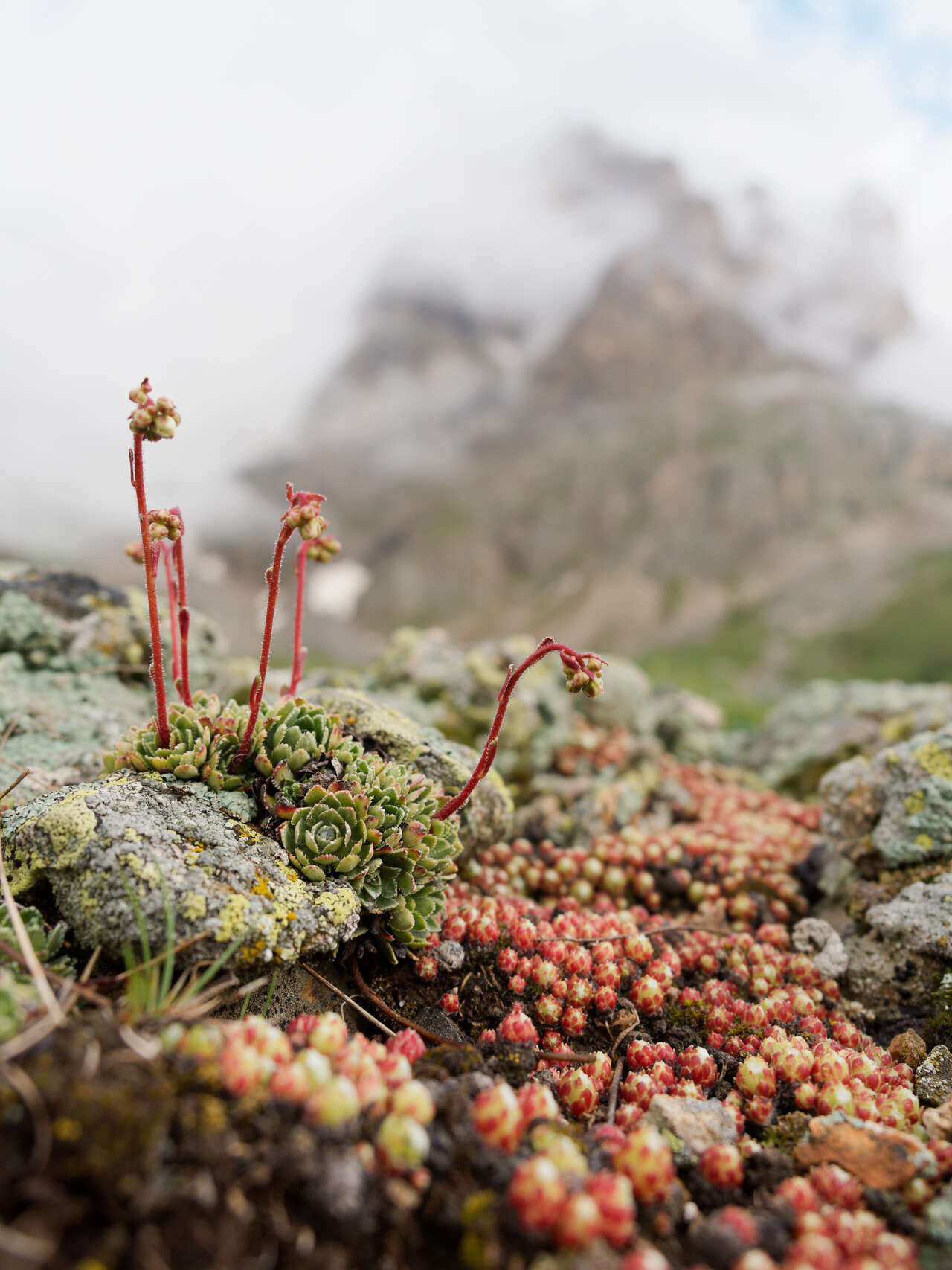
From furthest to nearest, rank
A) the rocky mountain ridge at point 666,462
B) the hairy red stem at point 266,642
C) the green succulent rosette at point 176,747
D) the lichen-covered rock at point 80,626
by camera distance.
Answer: the rocky mountain ridge at point 666,462, the lichen-covered rock at point 80,626, the green succulent rosette at point 176,747, the hairy red stem at point 266,642

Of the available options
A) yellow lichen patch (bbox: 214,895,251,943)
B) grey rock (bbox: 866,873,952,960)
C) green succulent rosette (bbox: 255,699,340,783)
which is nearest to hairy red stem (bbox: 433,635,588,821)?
green succulent rosette (bbox: 255,699,340,783)

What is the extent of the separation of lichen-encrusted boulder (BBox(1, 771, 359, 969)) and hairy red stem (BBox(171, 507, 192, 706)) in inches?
29.9

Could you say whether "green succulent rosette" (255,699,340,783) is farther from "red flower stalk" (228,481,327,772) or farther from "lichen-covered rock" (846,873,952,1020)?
"lichen-covered rock" (846,873,952,1020)

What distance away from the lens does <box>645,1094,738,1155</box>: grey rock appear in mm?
2957

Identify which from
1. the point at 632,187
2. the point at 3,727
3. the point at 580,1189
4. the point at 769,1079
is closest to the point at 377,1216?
the point at 580,1189

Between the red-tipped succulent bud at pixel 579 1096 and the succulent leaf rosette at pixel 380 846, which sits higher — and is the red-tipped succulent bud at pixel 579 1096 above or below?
below

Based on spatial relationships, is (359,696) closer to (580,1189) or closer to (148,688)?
(148,688)

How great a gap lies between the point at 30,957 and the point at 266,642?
1620 millimetres

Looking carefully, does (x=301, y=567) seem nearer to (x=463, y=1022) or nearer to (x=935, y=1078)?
(x=463, y=1022)

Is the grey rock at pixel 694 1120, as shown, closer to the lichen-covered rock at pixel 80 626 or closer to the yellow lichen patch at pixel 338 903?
the yellow lichen patch at pixel 338 903

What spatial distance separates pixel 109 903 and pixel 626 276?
188 m

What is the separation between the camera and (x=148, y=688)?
21.0 ft

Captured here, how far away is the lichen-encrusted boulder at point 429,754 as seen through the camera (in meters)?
4.82

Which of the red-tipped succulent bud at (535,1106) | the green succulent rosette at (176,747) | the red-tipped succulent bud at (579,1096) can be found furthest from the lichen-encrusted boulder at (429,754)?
the red-tipped succulent bud at (535,1106)
